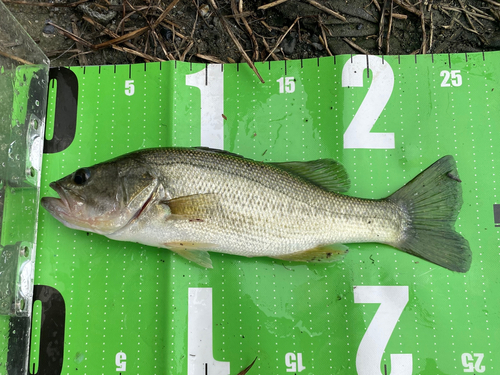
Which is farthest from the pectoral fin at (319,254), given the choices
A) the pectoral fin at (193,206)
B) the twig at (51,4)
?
the twig at (51,4)

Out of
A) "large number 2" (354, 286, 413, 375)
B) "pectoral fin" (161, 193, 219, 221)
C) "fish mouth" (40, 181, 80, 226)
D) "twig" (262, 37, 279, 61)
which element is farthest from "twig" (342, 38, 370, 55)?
"fish mouth" (40, 181, 80, 226)

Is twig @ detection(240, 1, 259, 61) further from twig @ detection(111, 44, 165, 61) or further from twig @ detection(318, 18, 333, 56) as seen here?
twig @ detection(111, 44, 165, 61)

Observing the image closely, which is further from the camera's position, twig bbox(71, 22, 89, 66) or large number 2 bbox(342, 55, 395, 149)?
twig bbox(71, 22, 89, 66)

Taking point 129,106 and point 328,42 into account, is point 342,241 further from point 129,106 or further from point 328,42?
point 129,106

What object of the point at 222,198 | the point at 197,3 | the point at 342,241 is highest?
the point at 197,3

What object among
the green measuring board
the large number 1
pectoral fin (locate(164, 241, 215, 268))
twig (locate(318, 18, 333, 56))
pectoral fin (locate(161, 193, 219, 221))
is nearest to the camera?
pectoral fin (locate(161, 193, 219, 221))

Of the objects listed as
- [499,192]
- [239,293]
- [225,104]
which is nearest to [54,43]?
[225,104]
